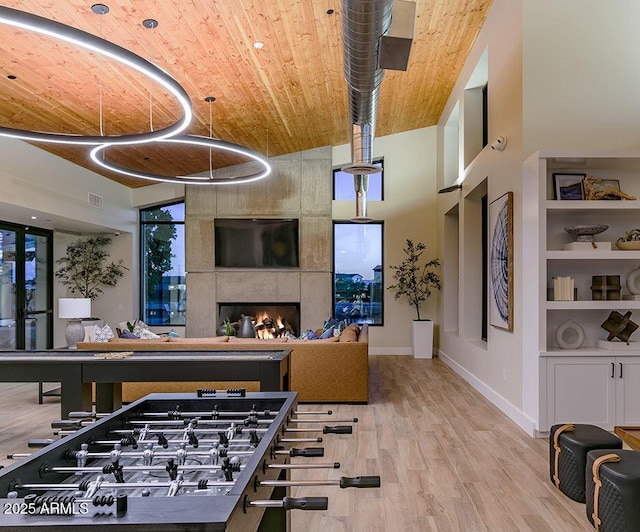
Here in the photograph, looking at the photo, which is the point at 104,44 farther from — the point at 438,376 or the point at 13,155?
the point at 438,376

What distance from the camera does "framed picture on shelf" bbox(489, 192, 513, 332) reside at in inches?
212

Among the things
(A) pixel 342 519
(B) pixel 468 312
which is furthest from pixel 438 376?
(A) pixel 342 519

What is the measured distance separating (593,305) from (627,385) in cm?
75

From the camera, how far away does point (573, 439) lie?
3348 millimetres

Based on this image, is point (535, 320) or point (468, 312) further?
point (468, 312)

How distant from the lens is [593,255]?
4.61 meters

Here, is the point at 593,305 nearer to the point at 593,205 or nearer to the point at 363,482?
the point at 593,205

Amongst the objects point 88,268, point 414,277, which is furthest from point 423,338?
point 88,268

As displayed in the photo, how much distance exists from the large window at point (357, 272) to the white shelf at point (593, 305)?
5907 millimetres

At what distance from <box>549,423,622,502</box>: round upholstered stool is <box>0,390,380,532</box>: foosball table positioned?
1.90 meters

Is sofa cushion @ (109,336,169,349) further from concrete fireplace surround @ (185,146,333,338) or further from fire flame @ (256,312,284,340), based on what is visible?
concrete fireplace surround @ (185,146,333,338)

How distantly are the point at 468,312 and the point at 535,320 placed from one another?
10.4 feet

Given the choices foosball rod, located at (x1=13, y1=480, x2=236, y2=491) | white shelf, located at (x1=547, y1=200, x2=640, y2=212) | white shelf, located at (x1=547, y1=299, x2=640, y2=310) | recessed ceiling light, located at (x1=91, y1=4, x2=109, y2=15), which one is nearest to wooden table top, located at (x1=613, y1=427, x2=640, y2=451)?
white shelf, located at (x1=547, y1=299, x2=640, y2=310)

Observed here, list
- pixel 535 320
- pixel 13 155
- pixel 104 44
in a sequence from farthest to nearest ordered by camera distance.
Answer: pixel 13 155 → pixel 535 320 → pixel 104 44
